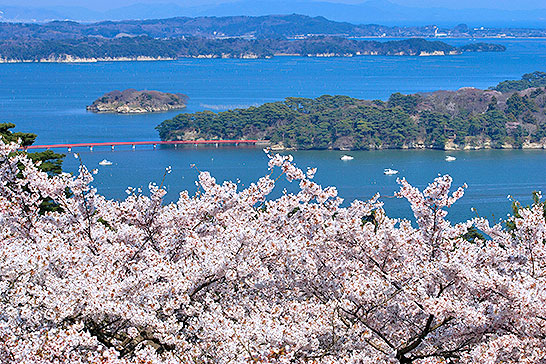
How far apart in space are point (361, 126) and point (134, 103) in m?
28.8

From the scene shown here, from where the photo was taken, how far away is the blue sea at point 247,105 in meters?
37.4

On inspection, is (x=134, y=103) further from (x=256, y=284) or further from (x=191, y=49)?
(x=191, y=49)

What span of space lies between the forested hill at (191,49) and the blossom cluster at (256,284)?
5703 inches

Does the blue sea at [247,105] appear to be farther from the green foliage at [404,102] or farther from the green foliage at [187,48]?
the green foliage at [404,102]

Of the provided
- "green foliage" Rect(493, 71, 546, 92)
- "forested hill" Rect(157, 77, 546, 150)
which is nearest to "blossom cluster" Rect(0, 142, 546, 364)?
"forested hill" Rect(157, 77, 546, 150)

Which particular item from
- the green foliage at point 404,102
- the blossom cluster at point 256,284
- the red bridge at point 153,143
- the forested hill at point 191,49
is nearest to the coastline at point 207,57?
the forested hill at point 191,49

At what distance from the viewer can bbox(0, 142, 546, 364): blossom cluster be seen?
11.8ft

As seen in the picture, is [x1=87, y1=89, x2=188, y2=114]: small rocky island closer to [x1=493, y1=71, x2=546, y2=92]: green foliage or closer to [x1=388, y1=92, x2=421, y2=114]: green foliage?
[x1=388, y1=92, x2=421, y2=114]: green foliage

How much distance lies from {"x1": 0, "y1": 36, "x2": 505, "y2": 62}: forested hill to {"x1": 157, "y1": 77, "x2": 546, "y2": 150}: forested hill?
9666cm

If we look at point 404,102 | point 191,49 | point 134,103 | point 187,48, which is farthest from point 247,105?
point 187,48

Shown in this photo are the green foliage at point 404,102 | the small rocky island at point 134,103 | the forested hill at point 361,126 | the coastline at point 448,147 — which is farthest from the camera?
the small rocky island at point 134,103

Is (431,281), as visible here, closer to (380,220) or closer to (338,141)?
(380,220)

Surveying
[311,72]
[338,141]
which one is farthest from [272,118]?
[311,72]

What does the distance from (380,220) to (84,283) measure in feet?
8.03
